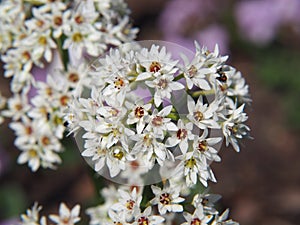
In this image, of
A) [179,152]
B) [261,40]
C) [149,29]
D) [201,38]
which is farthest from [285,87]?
[179,152]

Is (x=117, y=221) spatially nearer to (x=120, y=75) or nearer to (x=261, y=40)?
(x=120, y=75)

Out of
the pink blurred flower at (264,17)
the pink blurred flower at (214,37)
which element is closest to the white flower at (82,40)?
the pink blurred flower at (214,37)

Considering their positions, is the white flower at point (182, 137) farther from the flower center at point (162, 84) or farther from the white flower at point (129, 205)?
the white flower at point (129, 205)

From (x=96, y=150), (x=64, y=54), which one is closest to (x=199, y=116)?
(x=96, y=150)

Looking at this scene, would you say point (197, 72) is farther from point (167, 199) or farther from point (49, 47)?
point (49, 47)

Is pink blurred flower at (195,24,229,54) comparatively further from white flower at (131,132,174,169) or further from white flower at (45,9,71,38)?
white flower at (131,132,174,169)

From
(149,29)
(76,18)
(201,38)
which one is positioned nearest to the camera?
(76,18)
